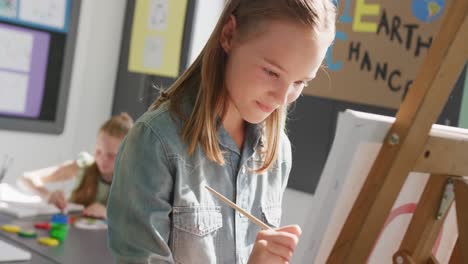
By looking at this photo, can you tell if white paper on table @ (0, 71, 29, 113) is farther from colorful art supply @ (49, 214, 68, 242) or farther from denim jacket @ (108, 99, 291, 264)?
denim jacket @ (108, 99, 291, 264)

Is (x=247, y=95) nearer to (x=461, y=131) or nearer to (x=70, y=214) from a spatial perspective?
(x=461, y=131)

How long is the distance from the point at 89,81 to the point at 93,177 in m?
1.01

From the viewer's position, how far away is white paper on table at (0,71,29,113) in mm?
3115

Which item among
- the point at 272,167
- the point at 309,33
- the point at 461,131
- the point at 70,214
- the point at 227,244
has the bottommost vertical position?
the point at 70,214

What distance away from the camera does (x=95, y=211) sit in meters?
2.23

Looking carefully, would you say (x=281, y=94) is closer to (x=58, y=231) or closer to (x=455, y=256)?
(x=455, y=256)

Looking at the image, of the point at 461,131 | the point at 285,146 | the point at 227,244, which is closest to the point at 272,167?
the point at 285,146

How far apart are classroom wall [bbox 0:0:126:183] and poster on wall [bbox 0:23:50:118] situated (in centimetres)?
17

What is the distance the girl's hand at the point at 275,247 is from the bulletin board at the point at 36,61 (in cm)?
250

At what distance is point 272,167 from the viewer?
1.22m

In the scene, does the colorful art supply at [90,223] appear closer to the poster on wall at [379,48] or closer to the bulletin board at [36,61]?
the poster on wall at [379,48]

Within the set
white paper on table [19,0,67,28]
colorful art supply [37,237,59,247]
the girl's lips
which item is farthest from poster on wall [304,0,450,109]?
white paper on table [19,0,67,28]

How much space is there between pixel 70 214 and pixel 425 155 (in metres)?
1.70

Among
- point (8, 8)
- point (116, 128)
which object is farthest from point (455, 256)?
point (8, 8)
